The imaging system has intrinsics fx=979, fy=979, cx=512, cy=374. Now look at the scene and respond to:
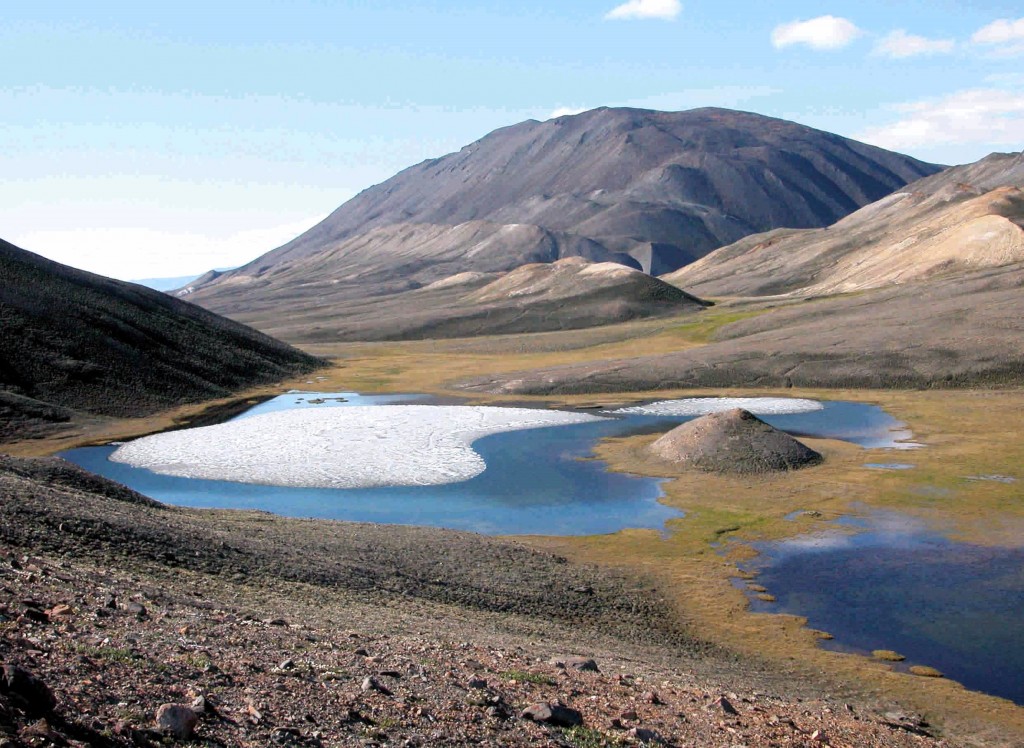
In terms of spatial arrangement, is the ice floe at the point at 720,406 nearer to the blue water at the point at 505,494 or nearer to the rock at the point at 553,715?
the blue water at the point at 505,494

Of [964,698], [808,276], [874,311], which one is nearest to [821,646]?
[964,698]

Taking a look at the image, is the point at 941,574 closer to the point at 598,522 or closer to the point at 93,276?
the point at 598,522

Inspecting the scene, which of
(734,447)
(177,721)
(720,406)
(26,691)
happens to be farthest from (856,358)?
(26,691)

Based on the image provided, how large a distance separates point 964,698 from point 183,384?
8038 centimetres

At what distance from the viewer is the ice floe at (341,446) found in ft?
185

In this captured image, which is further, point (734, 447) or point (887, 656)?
point (734, 447)

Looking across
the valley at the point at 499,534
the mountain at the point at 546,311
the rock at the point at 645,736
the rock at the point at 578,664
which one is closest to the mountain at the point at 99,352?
the valley at the point at 499,534

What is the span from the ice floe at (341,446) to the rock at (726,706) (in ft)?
114

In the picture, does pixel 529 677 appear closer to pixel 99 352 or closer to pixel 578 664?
pixel 578 664

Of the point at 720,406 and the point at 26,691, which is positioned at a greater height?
the point at 26,691

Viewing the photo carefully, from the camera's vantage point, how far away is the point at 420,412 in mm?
80812

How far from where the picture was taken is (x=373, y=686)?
17.2 meters

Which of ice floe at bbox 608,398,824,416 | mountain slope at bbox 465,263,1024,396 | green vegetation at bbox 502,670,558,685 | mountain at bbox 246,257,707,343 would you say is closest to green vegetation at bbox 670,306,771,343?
mountain at bbox 246,257,707,343

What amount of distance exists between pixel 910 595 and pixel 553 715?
20.4 metres
